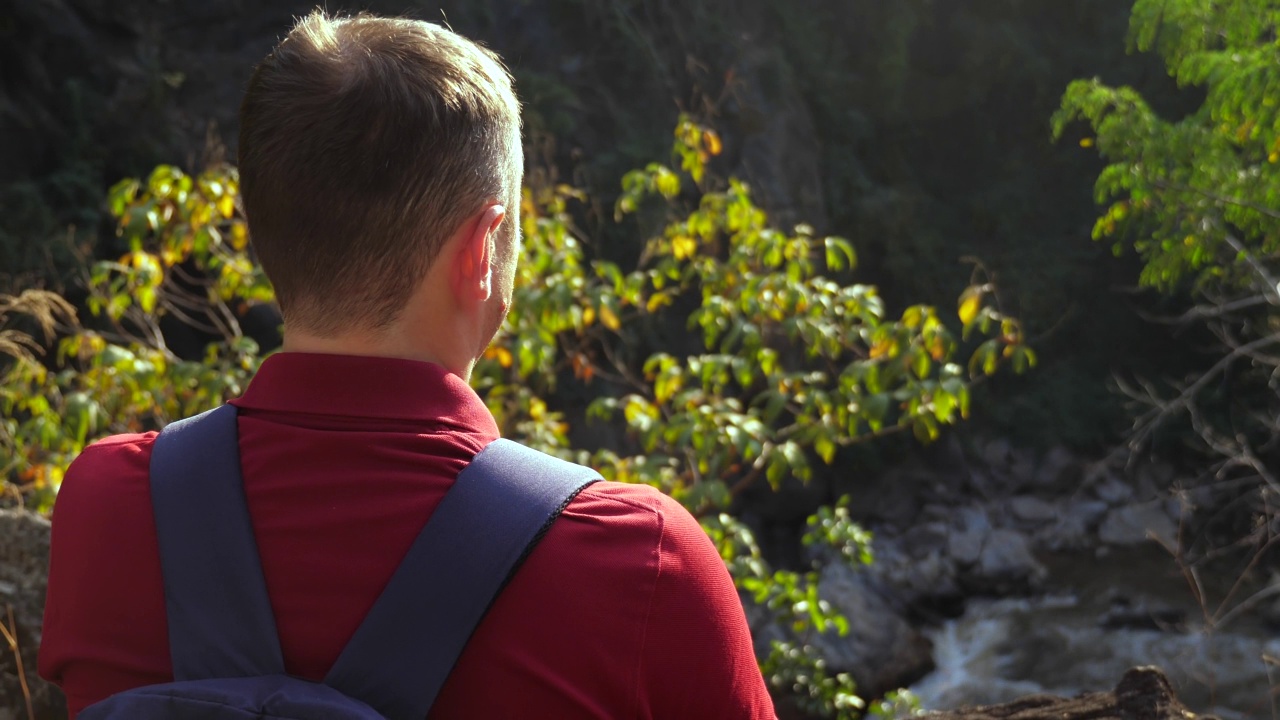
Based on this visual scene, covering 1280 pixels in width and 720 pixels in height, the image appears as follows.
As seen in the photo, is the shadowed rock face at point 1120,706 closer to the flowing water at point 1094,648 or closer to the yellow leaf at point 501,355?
the yellow leaf at point 501,355

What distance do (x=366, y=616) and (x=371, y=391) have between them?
0.56 ft

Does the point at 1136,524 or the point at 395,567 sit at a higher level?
the point at 395,567

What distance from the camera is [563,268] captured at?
3.44 m

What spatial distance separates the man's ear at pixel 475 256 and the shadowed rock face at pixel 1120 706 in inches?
47.3

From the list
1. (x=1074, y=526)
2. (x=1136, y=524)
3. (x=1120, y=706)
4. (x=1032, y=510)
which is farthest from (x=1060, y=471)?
(x=1120, y=706)

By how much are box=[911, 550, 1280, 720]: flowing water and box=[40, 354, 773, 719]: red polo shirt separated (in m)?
7.45

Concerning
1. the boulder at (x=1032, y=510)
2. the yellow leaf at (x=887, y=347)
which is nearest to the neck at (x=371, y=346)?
the yellow leaf at (x=887, y=347)

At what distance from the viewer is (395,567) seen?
2.53ft

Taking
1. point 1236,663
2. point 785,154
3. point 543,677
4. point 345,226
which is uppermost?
point 345,226

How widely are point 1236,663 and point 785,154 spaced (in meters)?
8.58

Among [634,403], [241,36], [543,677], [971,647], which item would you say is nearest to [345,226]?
[543,677]

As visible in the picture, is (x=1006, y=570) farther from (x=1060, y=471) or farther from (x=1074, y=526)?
(x=1060, y=471)

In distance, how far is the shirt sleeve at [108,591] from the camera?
0.83m

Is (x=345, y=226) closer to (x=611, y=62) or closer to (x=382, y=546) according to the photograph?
(x=382, y=546)
